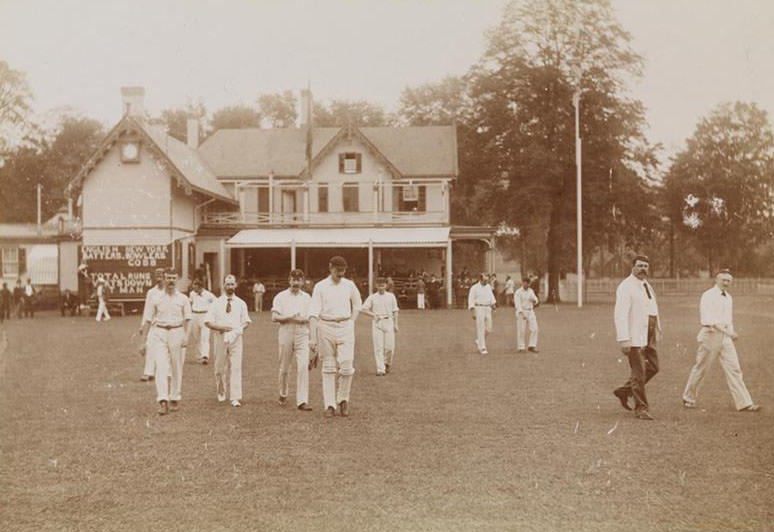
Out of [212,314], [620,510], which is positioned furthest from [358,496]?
[212,314]

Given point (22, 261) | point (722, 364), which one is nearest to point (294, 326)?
point (722, 364)

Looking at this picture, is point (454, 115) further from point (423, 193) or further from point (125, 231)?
point (125, 231)

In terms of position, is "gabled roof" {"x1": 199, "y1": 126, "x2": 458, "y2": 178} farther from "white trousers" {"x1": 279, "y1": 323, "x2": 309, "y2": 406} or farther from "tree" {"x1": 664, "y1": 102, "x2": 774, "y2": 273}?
"white trousers" {"x1": 279, "y1": 323, "x2": 309, "y2": 406}

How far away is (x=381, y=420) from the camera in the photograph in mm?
10672

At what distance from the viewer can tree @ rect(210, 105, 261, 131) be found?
2442 inches

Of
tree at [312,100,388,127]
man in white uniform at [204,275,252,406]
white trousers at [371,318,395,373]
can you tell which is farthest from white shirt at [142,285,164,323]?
tree at [312,100,388,127]

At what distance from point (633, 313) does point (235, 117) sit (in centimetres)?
5400

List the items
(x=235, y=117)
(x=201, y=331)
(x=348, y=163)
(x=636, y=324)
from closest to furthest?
(x=636, y=324), (x=201, y=331), (x=348, y=163), (x=235, y=117)

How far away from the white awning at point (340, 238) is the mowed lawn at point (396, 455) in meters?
23.1

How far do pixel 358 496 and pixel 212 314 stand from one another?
5895 millimetres

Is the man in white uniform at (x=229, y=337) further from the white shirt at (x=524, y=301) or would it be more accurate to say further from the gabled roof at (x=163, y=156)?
the gabled roof at (x=163, y=156)

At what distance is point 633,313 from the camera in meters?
10.9

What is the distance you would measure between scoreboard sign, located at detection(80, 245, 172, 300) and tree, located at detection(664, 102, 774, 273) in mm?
21334

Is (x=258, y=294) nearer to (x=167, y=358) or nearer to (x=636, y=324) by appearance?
(x=167, y=358)
